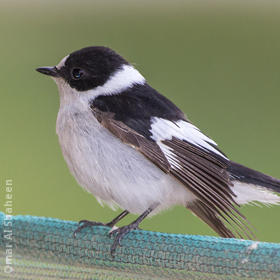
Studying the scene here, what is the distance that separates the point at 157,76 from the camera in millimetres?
2949

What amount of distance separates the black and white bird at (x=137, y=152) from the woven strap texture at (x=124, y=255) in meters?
0.11

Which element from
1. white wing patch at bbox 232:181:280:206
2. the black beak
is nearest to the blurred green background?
the black beak

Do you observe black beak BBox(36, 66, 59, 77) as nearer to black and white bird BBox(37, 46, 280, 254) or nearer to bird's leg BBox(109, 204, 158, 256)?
black and white bird BBox(37, 46, 280, 254)

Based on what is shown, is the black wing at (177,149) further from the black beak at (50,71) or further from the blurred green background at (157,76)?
the blurred green background at (157,76)

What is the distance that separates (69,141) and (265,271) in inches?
20.7

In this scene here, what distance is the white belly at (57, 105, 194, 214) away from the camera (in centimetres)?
122

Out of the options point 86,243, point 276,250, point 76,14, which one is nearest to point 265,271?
point 276,250

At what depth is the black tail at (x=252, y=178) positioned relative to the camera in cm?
131

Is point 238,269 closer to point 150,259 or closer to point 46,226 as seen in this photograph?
point 150,259

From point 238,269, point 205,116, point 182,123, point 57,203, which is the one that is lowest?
point 57,203

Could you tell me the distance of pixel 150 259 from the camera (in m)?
0.98

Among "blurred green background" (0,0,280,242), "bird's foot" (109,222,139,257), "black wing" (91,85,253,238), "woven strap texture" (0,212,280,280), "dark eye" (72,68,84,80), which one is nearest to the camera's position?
"woven strap texture" (0,212,280,280)

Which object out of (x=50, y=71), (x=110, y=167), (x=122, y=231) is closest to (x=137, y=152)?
(x=110, y=167)

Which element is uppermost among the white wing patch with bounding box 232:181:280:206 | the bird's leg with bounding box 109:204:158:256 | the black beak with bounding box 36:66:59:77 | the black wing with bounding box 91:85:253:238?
the black beak with bounding box 36:66:59:77
